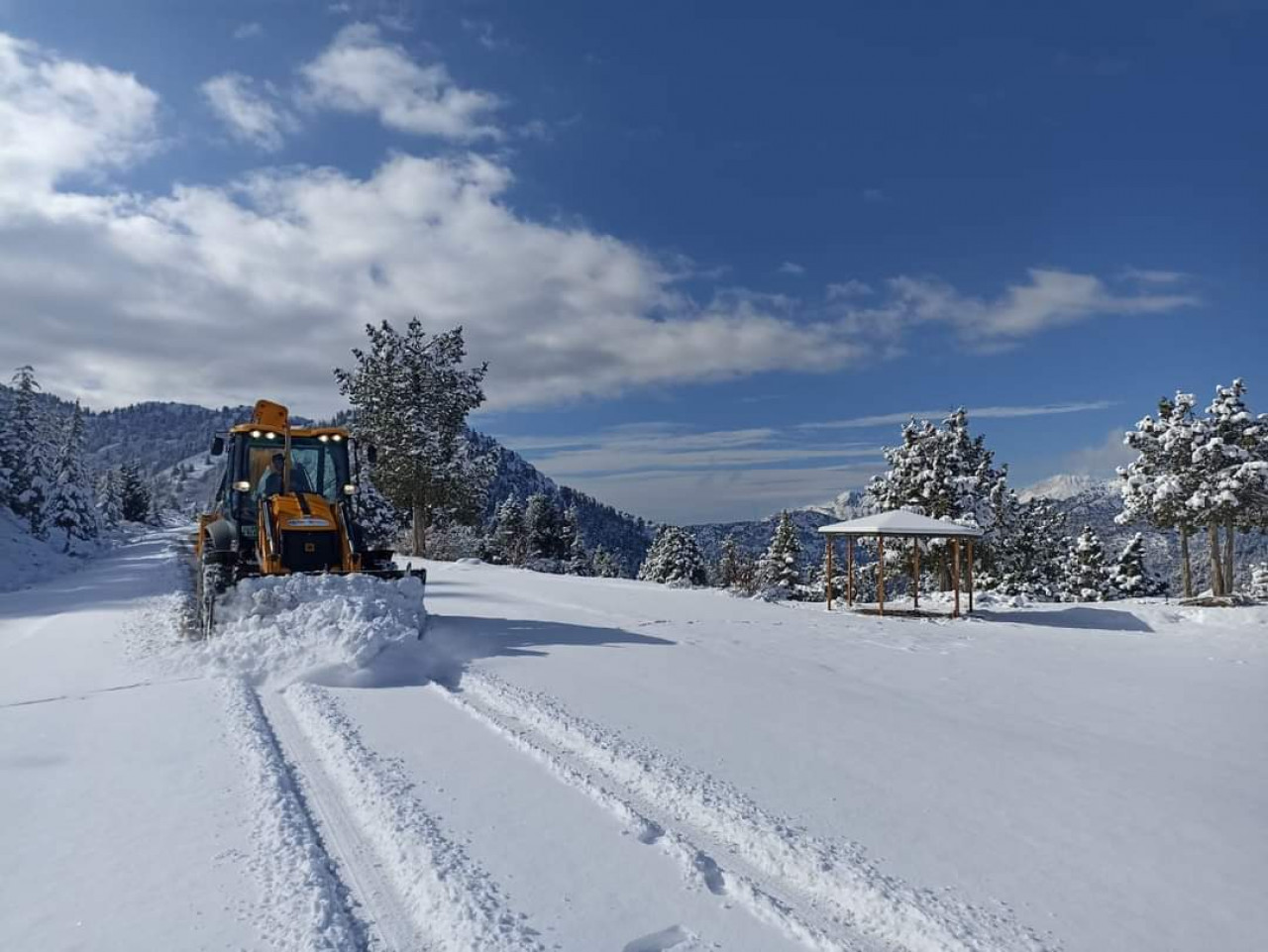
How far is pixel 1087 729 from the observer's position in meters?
6.61

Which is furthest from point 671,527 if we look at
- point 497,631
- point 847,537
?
point 497,631

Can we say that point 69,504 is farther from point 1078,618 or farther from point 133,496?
point 1078,618

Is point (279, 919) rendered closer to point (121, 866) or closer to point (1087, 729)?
point (121, 866)

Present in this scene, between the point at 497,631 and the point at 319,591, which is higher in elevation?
the point at 319,591

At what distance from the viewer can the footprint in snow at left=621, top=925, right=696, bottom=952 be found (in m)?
2.85

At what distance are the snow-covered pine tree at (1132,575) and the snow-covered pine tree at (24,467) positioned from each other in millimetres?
53326

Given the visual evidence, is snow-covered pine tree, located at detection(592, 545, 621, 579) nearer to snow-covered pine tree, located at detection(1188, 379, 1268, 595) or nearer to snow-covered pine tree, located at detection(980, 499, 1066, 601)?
snow-covered pine tree, located at detection(980, 499, 1066, 601)

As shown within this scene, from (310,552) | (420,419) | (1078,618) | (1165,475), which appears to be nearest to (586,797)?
(310,552)

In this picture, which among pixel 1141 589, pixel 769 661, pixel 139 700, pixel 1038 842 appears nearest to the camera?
pixel 1038 842

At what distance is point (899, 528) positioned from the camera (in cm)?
1897

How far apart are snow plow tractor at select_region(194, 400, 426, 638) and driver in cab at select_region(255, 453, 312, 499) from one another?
0.5 inches

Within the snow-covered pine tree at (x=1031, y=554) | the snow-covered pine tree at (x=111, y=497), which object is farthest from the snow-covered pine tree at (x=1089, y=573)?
the snow-covered pine tree at (x=111, y=497)

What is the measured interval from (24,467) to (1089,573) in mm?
54219

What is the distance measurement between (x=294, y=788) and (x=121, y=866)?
103cm
